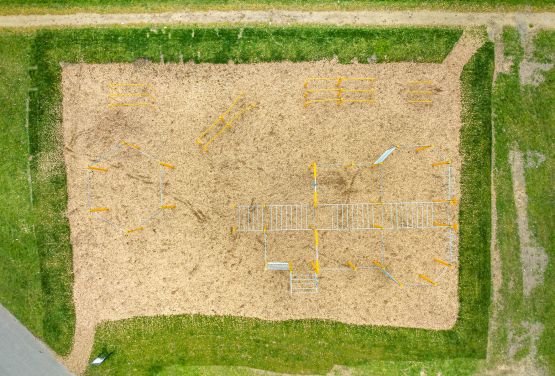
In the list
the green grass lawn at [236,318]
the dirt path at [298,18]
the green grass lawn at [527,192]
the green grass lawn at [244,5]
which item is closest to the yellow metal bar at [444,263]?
the green grass lawn at [236,318]

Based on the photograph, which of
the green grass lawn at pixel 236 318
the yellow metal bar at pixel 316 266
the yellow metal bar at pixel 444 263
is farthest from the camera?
the green grass lawn at pixel 236 318

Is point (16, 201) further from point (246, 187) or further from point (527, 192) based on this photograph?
point (527, 192)

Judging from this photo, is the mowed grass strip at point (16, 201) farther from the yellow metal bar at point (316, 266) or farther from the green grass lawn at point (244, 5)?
the yellow metal bar at point (316, 266)

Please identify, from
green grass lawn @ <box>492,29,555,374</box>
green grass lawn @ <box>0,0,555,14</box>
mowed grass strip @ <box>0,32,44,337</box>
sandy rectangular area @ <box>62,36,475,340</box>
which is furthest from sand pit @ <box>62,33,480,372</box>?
green grass lawn @ <box>0,0,555,14</box>

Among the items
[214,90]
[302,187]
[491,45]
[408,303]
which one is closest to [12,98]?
[214,90]

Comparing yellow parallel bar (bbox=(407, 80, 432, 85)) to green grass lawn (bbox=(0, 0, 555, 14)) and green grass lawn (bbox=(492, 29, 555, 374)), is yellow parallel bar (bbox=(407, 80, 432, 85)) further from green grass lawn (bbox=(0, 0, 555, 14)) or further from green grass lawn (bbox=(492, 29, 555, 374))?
green grass lawn (bbox=(0, 0, 555, 14))

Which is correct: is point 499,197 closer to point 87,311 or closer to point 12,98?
point 87,311
